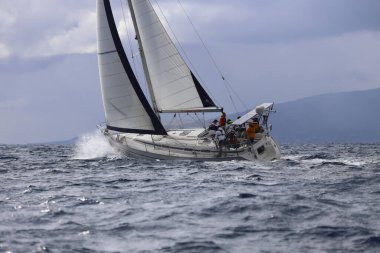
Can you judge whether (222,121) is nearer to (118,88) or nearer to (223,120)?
(223,120)

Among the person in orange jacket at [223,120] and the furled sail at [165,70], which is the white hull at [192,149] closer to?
the person in orange jacket at [223,120]

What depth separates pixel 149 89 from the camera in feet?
107

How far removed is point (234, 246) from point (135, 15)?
22.8 m

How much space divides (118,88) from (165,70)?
2774 millimetres

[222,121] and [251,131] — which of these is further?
[222,121]

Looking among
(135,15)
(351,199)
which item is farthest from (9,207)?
(135,15)

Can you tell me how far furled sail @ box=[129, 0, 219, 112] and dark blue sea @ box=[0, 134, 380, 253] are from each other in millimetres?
7867

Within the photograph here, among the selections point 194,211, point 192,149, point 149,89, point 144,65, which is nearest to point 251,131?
point 192,149

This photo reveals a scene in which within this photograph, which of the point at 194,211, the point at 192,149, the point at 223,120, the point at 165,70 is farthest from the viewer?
the point at 165,70

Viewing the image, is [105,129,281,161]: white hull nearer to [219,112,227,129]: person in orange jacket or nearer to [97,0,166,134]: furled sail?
[97,0,166,134]: furled sail

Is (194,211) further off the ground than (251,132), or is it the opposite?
(251,132)

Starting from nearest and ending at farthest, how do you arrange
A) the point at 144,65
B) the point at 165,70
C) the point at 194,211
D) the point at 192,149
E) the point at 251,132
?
the point at 194,211 → the point at 251,132 → the point at 192,149 → the point at 165,70 → the point at 144,65

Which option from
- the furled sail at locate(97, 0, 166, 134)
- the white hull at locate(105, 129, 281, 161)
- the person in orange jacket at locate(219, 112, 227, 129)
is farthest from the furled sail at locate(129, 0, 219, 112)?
the person in orange jacket at locate(219, 112, 227, 129)

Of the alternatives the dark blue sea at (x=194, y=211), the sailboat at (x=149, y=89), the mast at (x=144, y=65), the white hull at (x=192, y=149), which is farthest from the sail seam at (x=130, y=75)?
the dark blue sea at (x=194, y=211)
